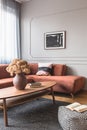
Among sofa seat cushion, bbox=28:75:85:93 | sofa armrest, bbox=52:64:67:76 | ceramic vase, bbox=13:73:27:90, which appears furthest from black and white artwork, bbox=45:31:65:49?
ceramic vase, bbox=13:73:27:90

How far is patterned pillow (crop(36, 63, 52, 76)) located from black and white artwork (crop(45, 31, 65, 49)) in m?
0.55

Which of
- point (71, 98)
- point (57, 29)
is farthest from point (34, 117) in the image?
point (57, 29)

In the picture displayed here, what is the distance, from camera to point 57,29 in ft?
14.6

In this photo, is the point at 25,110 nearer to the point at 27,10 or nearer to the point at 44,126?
the point at 44,126

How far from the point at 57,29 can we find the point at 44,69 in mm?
1129

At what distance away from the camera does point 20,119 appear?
92.7 inches

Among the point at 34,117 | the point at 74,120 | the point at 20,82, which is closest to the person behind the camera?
the point at 74,120

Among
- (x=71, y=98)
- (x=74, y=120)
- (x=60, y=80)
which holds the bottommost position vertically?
(x=71, y=98)

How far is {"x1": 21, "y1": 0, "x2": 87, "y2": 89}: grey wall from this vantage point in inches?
163

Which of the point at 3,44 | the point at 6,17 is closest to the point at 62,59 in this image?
the point at 3,44

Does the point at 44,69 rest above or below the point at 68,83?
above

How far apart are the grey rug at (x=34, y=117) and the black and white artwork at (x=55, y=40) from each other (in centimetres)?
182

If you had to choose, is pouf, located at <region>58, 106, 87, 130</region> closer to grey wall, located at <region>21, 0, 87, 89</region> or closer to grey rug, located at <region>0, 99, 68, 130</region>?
grey rug, located at <region>0, 99, 68, 130</region>

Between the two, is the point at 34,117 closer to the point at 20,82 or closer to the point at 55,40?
the point at 20,82
